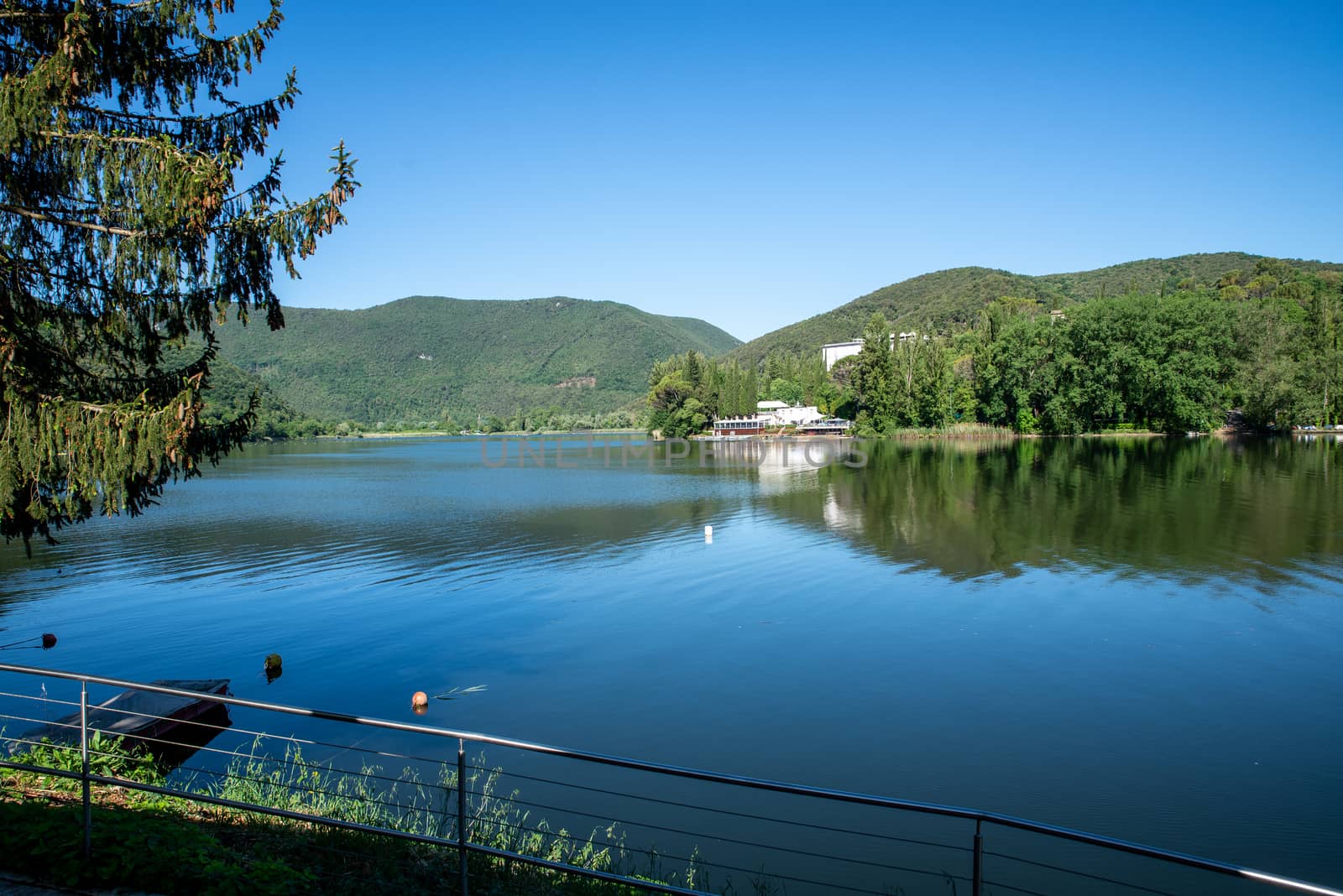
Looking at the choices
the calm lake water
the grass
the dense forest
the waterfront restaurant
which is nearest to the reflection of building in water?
the waterfront restaurant

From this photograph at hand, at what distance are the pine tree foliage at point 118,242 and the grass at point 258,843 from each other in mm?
2615

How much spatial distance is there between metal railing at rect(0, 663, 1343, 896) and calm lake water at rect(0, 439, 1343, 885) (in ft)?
3.23

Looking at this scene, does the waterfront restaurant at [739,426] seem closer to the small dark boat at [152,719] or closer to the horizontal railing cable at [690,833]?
the small dark boat at [152,719]

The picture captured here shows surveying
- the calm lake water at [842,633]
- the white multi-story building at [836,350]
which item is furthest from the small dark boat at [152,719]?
the white multi-story building at [836,350]

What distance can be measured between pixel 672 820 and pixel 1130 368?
85066 mm

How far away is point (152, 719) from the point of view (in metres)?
10.2

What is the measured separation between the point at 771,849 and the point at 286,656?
1093cm

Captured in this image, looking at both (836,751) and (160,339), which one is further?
(836,751)

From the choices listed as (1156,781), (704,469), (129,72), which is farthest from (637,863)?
(704,469)

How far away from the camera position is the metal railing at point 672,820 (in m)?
3.59

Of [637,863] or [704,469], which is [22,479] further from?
[704,469]

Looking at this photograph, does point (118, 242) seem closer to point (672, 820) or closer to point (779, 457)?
point (672, 820)

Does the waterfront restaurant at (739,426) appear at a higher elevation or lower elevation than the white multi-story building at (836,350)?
lower

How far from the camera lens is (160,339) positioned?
8297mm
